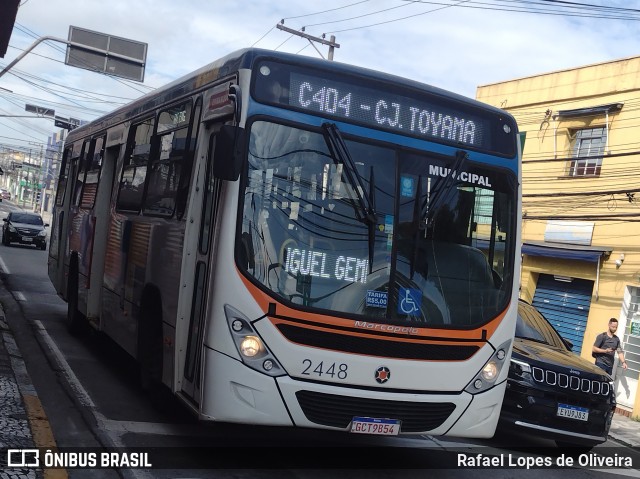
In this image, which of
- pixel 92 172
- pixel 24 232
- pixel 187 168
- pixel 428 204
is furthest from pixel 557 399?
pixel 24 232

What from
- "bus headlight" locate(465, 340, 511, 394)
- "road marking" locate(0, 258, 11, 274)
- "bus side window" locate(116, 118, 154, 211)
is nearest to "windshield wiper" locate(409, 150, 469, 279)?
"bus headlight" locate(465, 340, 511, 394)

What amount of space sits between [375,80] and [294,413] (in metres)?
2.69

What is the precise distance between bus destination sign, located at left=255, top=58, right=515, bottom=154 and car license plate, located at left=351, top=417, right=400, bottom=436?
2.25m

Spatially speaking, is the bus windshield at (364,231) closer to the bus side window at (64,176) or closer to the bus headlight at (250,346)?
the bus headlight at (250,346)

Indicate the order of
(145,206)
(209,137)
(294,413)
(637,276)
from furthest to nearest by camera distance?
1. (637,276)
2. (145,206)
3. (209,137)
4. (294,413)

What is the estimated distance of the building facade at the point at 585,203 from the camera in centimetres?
1720

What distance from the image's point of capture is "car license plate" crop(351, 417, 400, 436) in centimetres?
574

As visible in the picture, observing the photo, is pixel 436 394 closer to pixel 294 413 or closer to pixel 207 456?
pixel 294 413

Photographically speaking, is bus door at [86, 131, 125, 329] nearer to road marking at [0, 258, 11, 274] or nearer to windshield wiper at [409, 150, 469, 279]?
windshield wiper at [409, 150, 469, 279]

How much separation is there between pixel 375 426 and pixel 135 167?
4.53 meters

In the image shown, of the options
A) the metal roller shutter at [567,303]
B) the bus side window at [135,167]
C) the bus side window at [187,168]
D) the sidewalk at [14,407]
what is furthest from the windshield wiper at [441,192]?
the metal roller shutter at [567,303]

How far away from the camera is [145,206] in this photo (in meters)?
8.17

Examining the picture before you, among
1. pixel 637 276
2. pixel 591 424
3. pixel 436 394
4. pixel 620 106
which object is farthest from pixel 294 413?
pixel 620 106

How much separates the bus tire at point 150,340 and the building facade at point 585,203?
11377 millimetres
